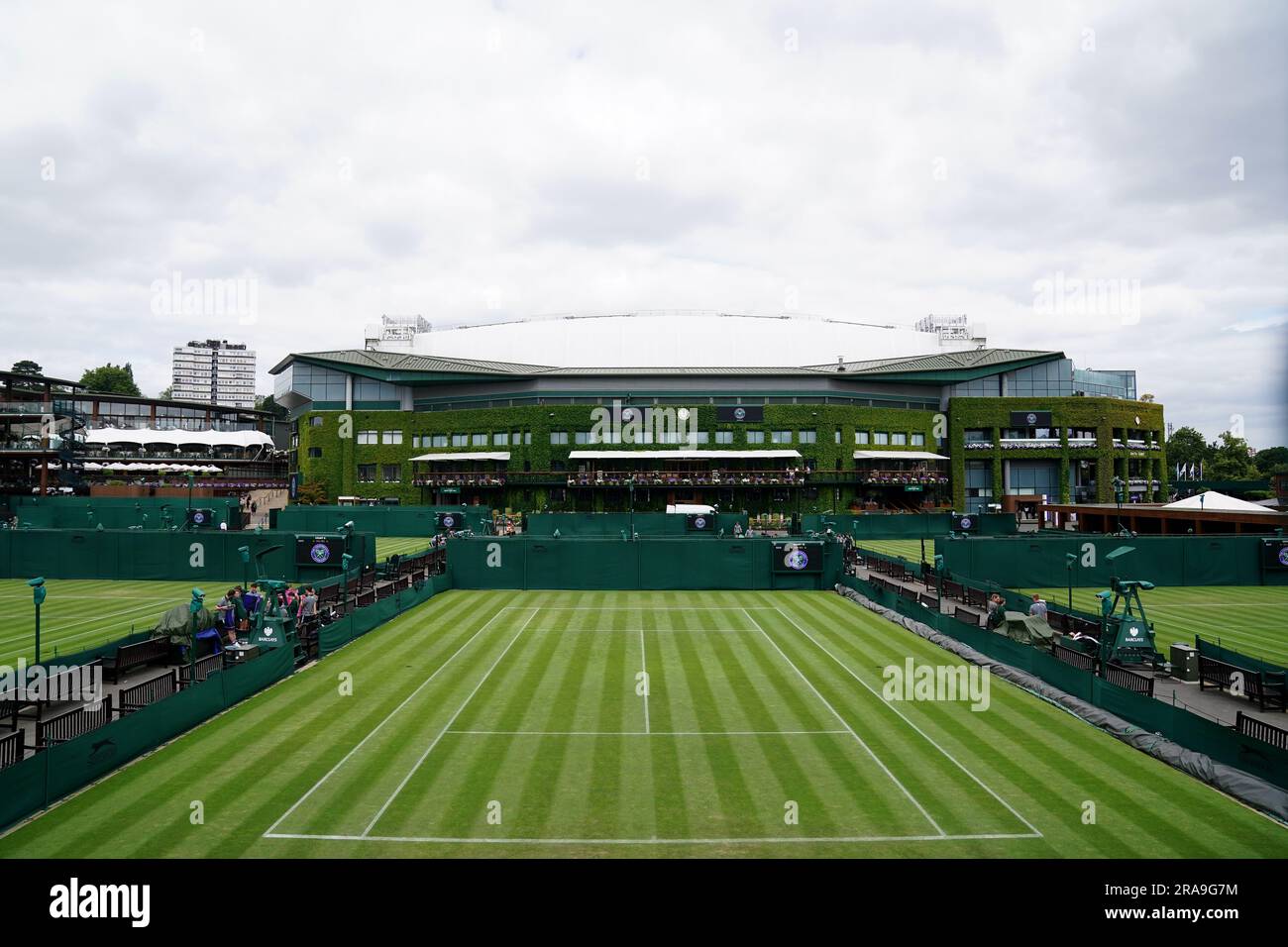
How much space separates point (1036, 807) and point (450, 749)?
1126 centimetres

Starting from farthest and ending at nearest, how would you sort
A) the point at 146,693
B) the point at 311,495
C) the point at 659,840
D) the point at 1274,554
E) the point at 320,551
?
the point at 311,495, the point at 1274,554, the point at 320,551, the point at 146,693, the point at 659,840

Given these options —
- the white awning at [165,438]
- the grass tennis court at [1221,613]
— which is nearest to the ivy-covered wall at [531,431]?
the white awning at [165,438]

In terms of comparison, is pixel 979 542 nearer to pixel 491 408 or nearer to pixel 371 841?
pixel 371 841

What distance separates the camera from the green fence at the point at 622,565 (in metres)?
38.9

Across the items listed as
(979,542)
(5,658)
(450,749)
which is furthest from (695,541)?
(5,658)

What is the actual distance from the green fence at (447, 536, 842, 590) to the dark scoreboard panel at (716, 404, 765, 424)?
4641 centimetres

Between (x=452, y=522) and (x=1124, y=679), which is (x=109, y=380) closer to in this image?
(x=452, y=522)

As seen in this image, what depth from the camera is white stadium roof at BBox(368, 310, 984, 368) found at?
313ft

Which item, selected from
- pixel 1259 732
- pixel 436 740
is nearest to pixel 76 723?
pixel 436 740

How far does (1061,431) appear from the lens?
89.1m

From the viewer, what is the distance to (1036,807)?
1341cm

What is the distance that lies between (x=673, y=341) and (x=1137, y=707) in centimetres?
8319
